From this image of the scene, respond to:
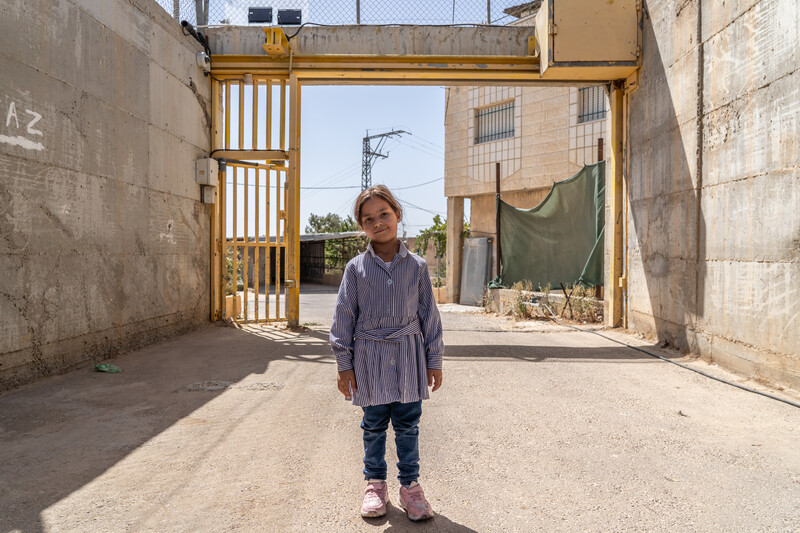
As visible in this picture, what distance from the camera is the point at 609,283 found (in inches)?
321

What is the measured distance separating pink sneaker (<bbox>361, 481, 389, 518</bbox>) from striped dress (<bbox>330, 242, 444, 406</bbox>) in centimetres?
37

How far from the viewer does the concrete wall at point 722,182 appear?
4.34 meters

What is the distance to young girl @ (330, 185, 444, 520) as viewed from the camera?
7.95 ft

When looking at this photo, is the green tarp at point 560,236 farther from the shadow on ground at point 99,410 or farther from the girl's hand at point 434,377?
the girl's hand at point 434,377

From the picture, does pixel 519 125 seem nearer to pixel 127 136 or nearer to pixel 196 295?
pixel 196 295

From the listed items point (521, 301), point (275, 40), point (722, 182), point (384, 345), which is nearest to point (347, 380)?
point (384, 345)

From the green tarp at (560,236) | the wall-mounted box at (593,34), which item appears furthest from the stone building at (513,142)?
the wall-mounted box at (593,34)

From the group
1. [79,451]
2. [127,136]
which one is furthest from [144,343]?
[79,451]

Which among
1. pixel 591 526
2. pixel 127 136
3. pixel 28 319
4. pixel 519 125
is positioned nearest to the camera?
pixel 591 526

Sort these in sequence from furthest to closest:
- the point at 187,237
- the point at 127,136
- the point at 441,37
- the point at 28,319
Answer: the point at 441,37
the point at 187,237
the point at 127,136
the point at 28,319

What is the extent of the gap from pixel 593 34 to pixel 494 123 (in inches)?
318

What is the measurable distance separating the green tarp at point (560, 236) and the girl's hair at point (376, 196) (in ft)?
22.9

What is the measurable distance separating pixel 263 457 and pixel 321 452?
1.03 feet

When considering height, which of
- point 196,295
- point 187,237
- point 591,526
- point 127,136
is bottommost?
point 591,526
